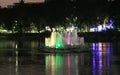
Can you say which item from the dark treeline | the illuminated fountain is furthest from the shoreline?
the illuminated fountain

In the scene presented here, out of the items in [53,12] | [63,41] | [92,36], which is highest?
[53,12]

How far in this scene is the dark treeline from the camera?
413 feet

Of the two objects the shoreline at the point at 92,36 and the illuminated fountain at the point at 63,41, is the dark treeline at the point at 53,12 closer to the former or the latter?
the shoreline at the point at 92,36

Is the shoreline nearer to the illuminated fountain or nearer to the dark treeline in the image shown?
the dark treeline

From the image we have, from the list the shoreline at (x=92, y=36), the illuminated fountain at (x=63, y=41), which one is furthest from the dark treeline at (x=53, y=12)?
the illuminated fountain at (x=63, y=41)

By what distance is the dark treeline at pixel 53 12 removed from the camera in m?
126

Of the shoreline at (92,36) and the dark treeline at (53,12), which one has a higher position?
the dark treeline at (53,12)

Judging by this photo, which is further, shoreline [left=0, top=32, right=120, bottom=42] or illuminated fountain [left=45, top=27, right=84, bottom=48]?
shoreline [left=0, top=32, right=120, bottom=42]

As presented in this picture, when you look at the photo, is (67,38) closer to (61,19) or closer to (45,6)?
(61,19)

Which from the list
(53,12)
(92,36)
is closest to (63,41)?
(92,36)

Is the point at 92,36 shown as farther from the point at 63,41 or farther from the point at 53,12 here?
the point at 63,41

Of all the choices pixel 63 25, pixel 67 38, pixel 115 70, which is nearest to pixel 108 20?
pixel 63 25

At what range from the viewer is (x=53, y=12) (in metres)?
134

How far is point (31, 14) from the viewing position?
142 metres
